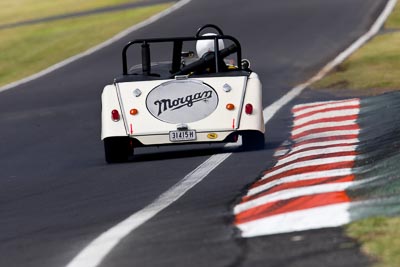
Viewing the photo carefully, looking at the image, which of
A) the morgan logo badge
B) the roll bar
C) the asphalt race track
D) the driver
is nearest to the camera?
the asphalt race track

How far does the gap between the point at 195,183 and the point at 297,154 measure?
5.67 feet

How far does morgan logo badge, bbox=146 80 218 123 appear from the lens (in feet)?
48.0

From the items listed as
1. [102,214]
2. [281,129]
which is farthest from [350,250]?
[281,129]

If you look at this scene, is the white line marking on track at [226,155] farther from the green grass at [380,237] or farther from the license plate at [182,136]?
the green grass at [380,237]

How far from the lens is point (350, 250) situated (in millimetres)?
7039

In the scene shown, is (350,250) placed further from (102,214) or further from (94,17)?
(94,17)

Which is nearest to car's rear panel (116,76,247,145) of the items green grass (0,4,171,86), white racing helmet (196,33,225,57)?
white racing helmet (196,33,225,57)

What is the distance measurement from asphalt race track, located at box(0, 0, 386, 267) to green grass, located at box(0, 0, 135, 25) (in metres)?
12.8

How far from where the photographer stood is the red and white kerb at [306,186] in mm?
8156

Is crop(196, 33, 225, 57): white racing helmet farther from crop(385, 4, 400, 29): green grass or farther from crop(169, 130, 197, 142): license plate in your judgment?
crop(385, 4, 400, 29): green grass

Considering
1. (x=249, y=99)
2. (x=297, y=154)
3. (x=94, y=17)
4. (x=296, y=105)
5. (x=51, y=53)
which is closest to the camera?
(x=297, y=154)

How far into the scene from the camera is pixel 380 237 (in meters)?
7.30

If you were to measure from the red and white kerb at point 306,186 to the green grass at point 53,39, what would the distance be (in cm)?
1575

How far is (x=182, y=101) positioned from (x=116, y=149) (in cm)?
92
